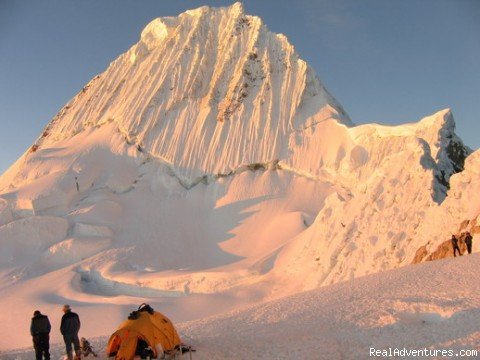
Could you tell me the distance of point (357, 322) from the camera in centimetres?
920

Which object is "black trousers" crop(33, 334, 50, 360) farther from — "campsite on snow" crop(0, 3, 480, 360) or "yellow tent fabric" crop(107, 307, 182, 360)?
"yellow tent fabric" crop(107, 307, 182, 360)

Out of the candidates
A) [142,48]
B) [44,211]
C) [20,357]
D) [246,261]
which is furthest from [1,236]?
[20,357]

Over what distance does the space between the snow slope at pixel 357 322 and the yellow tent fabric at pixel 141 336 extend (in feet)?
1.83

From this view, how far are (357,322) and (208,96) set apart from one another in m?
32.1

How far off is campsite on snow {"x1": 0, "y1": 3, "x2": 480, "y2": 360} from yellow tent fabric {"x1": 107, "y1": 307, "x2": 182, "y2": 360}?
0.03 meters

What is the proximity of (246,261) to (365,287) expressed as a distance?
1579 centimetres

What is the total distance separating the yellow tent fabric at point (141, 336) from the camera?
826cm

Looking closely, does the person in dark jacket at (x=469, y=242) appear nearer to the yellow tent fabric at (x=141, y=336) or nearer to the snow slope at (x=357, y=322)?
the snow slope at (x=357, y=322)

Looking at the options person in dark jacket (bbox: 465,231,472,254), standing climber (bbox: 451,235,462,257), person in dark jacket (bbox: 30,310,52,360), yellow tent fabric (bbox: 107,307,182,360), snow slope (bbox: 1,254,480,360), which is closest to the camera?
snow slope (bbox: 1,254,480,360)

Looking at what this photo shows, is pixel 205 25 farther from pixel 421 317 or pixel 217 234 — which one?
pixel 421 317

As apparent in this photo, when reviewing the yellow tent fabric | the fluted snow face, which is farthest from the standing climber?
the fluted snow face

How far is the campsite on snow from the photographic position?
9219mm

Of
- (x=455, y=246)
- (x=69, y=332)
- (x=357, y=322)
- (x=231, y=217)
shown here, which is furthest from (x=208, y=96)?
(x=69, y=332)

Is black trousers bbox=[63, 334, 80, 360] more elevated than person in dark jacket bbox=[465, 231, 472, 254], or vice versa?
person in dark jacket bbox=[465, 231, 472, 254]
